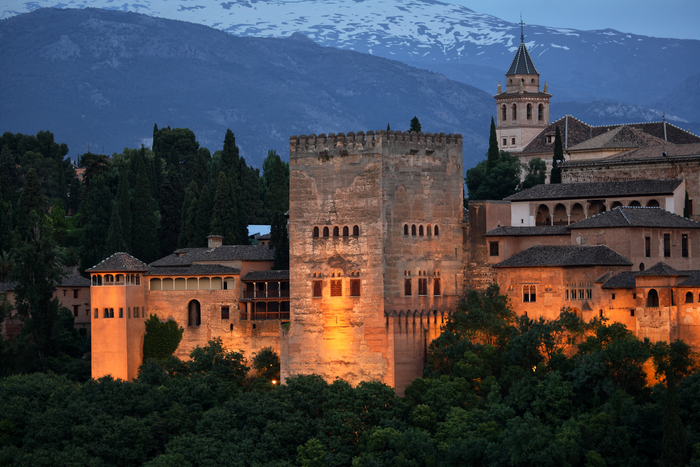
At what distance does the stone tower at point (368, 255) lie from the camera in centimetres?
4891

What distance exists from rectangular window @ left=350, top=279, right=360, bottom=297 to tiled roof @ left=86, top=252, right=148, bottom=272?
1086 cm

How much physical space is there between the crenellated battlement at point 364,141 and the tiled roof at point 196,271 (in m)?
7.39

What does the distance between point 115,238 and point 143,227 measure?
2.86 meters

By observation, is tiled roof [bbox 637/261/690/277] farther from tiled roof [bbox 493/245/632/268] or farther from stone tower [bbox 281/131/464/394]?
stone tower [bbox 281/131/464/394]

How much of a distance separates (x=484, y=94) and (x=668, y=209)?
479 feet

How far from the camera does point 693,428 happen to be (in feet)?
132

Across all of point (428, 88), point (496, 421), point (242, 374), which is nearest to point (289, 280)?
point (242, 374)

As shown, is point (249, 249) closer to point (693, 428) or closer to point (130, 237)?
point (130, 237)

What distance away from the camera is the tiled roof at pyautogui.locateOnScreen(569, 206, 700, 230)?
48.3m

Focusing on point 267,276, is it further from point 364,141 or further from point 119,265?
point 364,141

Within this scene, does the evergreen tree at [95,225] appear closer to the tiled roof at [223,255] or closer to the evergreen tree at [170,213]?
the evergreen tree at [170,213]

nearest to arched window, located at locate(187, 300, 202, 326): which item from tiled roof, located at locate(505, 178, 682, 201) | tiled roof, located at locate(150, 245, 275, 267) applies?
tiled roof, located at locate(150, 245, 275, 267)

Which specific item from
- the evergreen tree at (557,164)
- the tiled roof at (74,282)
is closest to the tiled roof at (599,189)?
the evergreen tree at (557,164)

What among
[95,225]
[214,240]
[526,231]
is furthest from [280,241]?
[95,225]
